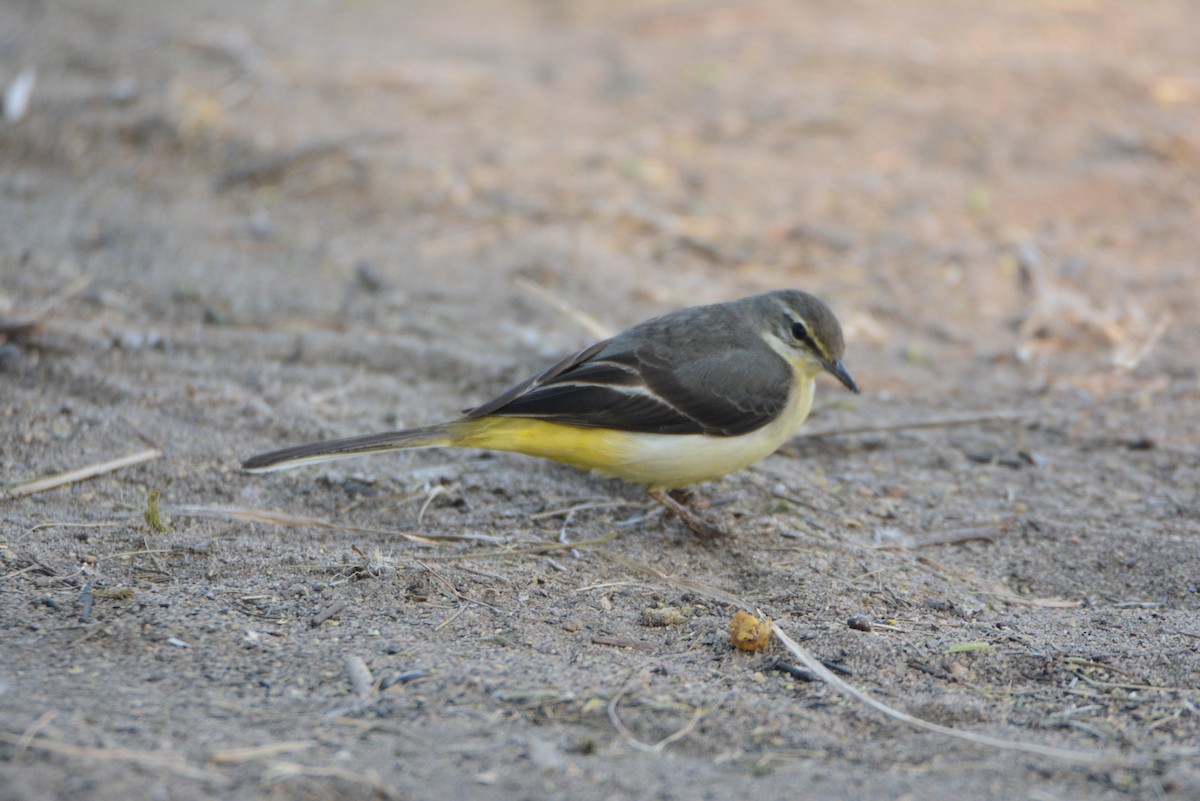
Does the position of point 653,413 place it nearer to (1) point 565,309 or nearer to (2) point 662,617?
(2) point 662,617

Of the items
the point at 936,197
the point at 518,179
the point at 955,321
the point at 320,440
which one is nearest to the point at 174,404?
the point at 320,440

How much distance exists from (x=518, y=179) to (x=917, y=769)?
6546 millimetres

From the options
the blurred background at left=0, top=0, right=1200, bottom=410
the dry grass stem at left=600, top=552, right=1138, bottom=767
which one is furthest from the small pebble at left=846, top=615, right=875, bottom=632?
the blurred background at left=0, top=0, right=1200, bottom=410

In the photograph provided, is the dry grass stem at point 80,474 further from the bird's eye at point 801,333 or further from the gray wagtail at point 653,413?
the bird's eye at point 801,333

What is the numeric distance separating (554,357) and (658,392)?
1518 mm

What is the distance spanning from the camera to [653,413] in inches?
207

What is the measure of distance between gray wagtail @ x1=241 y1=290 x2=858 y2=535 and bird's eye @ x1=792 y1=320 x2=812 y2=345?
0.10 ft

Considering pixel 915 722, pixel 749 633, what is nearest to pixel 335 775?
pixel 749 633

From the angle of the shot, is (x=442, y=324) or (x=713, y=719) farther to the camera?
(x=442, y=324)

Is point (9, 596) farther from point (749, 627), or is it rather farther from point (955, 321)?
point (955, 321)

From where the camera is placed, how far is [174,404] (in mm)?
5820

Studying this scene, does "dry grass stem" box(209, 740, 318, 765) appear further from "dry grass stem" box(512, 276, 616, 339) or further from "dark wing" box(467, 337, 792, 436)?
"dry grass stem" box(512, 276, 616, 339)

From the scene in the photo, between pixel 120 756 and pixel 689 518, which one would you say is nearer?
pixel 120 756

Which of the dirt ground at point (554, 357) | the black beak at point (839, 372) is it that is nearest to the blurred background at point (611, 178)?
the dirt ground at point (554, 357)
